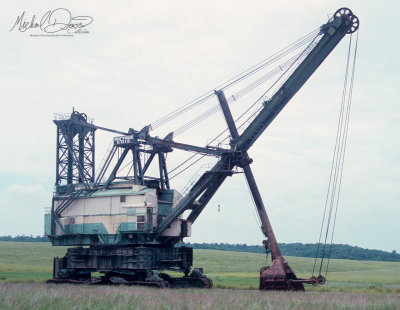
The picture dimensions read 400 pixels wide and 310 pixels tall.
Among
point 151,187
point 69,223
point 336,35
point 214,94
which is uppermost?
point 336,35

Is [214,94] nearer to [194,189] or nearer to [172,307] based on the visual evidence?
[194,189]

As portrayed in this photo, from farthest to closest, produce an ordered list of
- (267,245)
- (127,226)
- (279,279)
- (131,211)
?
(131,211)
(127,226)
(267,245)
(279,279)

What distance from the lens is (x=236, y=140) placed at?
25.7m

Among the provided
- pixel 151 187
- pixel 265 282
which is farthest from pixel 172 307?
pixel 151 187

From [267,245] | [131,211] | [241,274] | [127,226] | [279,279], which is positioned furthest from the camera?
[241,274]

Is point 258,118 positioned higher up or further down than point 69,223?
higher up

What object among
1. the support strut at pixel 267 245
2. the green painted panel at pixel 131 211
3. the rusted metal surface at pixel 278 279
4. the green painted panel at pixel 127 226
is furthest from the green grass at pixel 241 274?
the green painted panel at pixel 131 211

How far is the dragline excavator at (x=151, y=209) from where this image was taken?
80.9ft

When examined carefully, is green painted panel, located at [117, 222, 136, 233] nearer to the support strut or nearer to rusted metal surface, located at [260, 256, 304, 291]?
the support strut

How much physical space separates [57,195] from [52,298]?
14.7m

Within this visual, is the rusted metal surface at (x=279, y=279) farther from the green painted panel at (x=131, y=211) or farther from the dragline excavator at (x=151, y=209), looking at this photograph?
the green painted panel at (x=131, y=211)

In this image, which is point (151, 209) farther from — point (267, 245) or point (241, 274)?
point (241, 274)

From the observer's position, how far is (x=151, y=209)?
25.8 meters

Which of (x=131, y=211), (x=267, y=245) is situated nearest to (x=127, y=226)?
(x=131, y=211)
